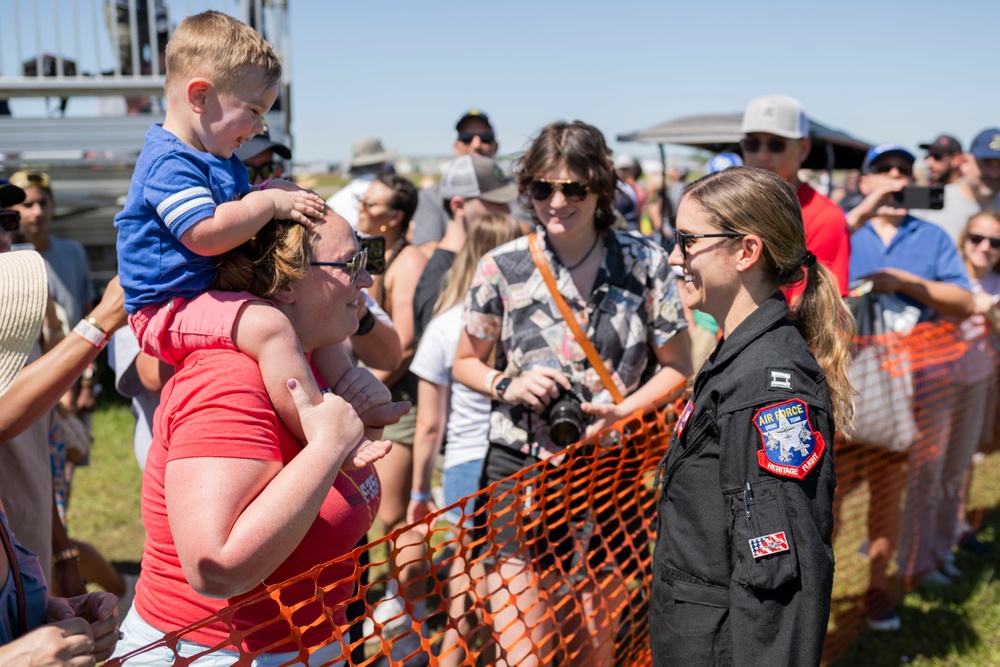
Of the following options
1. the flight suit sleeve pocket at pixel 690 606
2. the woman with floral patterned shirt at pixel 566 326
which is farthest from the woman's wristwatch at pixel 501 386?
the flight suit sleeve pocket at pixel 690 606

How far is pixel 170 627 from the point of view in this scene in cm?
181

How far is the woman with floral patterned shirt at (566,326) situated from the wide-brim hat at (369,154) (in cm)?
491

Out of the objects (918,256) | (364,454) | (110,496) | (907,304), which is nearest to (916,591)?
(907,304)

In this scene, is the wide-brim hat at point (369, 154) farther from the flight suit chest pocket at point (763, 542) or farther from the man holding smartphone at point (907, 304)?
the flight suit chest pocket at point (763, 542)

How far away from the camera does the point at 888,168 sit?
16.7 ft

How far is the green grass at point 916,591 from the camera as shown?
3971 mm

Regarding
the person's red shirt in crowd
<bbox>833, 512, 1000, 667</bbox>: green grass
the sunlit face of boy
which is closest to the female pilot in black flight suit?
the person's red shirt in crowd

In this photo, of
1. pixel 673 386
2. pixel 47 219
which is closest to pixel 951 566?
pixel 673 386

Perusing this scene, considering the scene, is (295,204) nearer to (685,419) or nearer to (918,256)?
(685,419)

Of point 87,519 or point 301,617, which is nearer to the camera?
point 301,617

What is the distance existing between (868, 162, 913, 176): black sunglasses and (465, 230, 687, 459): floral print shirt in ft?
8.85

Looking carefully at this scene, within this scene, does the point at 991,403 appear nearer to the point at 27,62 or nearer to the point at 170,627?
the point at 170,627

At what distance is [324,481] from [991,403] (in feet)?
16.9

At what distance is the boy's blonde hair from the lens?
1.96 metres
